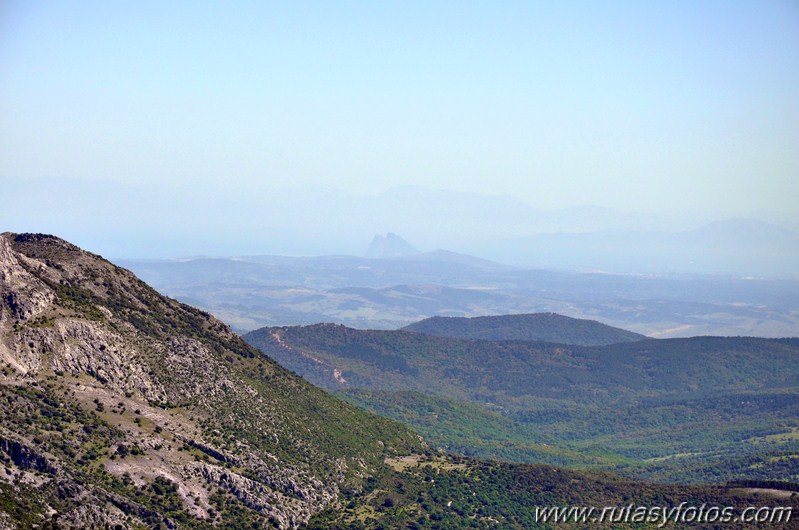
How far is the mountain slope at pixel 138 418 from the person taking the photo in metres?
72.1

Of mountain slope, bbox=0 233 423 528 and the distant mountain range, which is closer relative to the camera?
mountain slope, bbox=0 233 423 528

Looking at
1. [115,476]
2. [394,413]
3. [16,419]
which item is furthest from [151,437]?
[394,413]

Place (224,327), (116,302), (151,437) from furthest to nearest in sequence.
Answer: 1. (224,327)
2. (116,302)
3. (151,437)

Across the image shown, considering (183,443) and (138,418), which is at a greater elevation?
(138,418)

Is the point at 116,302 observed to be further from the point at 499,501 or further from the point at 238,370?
the point at 499,501

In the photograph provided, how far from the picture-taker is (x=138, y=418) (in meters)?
82.6

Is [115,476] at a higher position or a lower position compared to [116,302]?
lower

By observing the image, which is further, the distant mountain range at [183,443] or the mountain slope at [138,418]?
the distant mountain range at [183,443]

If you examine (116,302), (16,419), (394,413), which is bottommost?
(394,413)

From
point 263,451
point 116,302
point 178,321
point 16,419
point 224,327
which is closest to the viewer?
point 16,419

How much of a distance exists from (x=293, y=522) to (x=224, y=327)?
33127 millimetres

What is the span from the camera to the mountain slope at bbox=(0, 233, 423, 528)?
72.1m

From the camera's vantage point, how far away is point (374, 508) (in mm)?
91750

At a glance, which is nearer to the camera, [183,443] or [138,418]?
[138,418]
